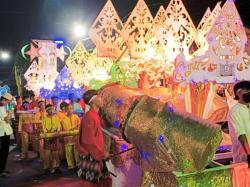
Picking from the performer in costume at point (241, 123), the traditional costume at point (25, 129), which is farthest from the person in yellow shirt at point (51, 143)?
the performer in costume at point (241, 123)

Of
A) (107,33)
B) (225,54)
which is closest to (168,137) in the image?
(225,54)

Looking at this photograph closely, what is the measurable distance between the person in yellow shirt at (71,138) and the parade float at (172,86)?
162 cm

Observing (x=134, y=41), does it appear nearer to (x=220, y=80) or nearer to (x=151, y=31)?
(x=151, y=31)

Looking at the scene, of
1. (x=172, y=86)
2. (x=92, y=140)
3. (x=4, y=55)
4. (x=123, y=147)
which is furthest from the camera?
Result: (x=4, y=55)

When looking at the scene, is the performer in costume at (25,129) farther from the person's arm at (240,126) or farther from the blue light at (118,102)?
the person's arm at (240,126)

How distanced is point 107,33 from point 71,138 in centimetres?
333

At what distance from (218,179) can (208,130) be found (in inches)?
31.7

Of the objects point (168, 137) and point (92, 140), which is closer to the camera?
point (168, 137)

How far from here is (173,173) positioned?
117 inches

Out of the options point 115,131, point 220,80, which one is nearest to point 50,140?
point 115,131

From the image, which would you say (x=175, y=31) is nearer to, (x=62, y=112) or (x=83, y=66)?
(x=62, y=112)

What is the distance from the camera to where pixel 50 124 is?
27.9 feet

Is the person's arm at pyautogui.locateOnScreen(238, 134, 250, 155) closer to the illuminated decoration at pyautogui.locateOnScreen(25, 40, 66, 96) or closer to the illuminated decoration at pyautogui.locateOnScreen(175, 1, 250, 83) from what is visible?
the illuminated decoration at pyautogui.locateOnScreen(175, 1, 250, 83)

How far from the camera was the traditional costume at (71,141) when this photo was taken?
8.68 meters
